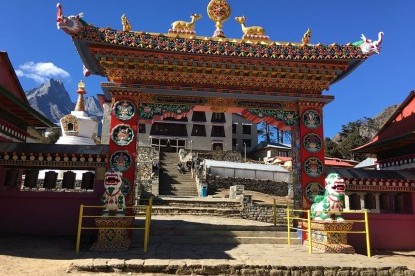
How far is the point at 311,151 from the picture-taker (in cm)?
1218

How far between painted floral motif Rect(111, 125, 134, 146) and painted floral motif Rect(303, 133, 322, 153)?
20.1 ft

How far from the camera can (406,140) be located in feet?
42.2

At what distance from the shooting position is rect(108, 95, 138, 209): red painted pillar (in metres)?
11.2

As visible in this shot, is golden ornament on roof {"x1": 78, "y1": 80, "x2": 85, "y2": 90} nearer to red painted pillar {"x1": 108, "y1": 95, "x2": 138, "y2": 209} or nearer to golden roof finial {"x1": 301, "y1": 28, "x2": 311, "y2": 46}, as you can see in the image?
red painted pillar {"x1": 108, "y1": 95, "x2": 138, "y2": 209}

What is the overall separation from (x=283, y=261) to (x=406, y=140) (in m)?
7.99

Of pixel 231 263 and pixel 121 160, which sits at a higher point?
pixel 121 160

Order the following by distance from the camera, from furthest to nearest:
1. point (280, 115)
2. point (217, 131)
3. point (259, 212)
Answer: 1. point (217, 131)
2. point (259, 212)
3. point (280, 115)

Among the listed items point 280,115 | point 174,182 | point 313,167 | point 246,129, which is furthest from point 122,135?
point 246,129

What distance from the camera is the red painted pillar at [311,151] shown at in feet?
39.1

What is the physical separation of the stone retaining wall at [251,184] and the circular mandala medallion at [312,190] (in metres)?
22.0

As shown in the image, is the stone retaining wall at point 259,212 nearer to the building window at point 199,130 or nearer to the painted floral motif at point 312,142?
the painted floral motif at point 312,142

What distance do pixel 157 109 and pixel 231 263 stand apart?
636 centimetres

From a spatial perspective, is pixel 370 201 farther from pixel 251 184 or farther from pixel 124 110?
pixel 251 184

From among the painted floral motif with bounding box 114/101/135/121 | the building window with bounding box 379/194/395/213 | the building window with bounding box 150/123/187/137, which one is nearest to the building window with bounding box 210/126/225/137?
the building window with bounding box 150/123/187/137
